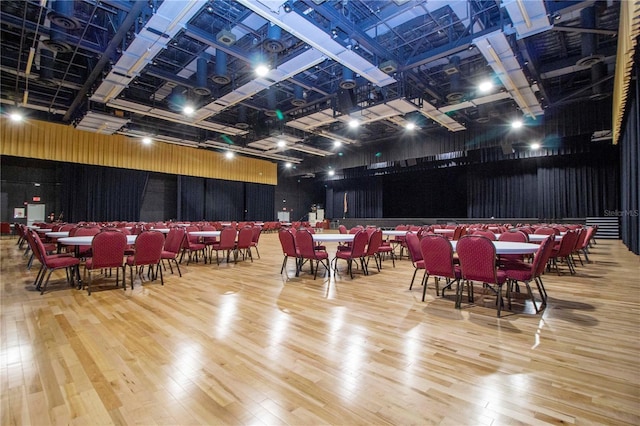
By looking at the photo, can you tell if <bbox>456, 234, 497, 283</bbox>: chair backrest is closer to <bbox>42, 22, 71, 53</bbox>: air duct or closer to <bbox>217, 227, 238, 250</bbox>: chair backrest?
<bbox>217, 227, 238, 250</bbox>: chair backrest

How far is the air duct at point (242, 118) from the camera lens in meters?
12.4

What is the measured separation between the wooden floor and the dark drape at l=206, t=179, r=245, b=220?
53.6 ft

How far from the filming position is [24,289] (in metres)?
4.59

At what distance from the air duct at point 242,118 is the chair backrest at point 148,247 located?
861cm

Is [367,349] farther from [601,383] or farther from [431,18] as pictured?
[431,18]

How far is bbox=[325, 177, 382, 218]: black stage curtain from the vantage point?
22.9 metres

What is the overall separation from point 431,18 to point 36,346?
27.8 ft

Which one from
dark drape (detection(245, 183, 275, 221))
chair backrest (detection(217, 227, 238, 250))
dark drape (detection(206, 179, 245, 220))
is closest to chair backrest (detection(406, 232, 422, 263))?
chair backrest (detection(217, 227, 238, 250))

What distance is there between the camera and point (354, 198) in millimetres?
24078

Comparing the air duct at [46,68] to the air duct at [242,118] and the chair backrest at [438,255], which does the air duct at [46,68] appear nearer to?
the air duct at [242,118]

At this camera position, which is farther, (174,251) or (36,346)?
(174,251)

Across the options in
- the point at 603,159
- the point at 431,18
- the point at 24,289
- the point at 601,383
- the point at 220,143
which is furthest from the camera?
the point at 220,143

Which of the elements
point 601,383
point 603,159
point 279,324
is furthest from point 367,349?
point 603,159

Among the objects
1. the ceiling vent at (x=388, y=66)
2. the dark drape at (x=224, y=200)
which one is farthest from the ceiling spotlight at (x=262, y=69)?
the dark drape at (x=224, y=200)
